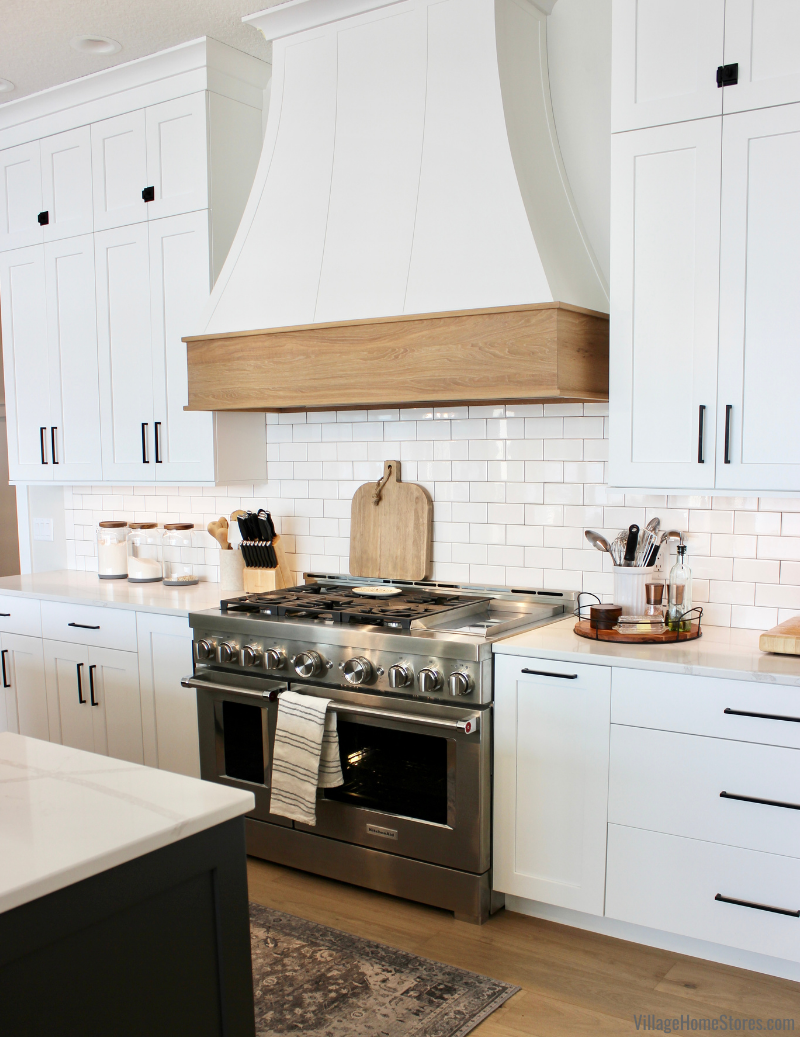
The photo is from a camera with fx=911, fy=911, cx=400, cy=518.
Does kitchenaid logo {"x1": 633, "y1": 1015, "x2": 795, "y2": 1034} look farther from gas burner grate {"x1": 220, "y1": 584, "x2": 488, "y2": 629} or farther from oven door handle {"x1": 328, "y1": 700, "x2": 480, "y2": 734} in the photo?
A: gas burner grate {"x1": 220, "y1": 584, "x2": 488, "y2": 629}

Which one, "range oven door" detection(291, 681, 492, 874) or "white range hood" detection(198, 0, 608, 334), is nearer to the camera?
"range oven door" detection(291, 681, 492, 874)

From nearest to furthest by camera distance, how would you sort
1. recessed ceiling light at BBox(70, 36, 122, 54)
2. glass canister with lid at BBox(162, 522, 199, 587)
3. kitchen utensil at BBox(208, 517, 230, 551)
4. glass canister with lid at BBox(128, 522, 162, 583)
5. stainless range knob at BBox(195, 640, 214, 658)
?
1. stainless range knob at BBox(195, 640, 214, 658)
2. recessed ceiling light at BBox(70, 36, 122, 54)
3. kitchen utensil at BBox(208, 517, 230, 551)
4. glass canister with lid at BBox(162, 522, 199, 587)
5. glass canister with lid at BBox(128, 522, 162, 583)

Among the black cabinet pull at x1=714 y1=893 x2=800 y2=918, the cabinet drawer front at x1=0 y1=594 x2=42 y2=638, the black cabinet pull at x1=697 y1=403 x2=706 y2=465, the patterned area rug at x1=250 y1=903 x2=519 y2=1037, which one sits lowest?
the patterned area rug at x1=250 y1=903 x2=519 y2=1037

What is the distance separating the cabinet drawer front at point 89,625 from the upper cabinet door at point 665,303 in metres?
2.21

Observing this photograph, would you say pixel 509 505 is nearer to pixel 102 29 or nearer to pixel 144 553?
pixel 144 553

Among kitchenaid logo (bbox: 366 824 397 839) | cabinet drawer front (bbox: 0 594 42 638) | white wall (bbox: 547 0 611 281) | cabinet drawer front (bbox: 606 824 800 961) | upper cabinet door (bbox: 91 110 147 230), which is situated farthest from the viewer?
cabinet drawer front (bbox: 0 594 42 638)

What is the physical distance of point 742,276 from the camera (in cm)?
273

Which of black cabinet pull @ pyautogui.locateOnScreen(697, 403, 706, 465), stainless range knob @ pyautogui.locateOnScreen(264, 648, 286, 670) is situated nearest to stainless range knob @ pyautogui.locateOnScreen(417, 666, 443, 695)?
stainless range knob @ pyautogui.locateOnScreen(264, 648, 286, 670)

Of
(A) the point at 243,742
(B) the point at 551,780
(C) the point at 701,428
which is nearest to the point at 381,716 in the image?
(B) the point at 551,780

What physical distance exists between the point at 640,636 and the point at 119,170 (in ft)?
10.2

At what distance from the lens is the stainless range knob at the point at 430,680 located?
2965 mm

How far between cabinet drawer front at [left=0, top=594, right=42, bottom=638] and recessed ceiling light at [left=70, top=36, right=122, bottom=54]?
242 centimetres

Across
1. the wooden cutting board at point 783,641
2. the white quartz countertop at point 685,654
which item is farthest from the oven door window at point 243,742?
the wooden cutting board at point 783,641

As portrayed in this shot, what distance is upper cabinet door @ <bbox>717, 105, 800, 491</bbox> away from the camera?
2650mm
